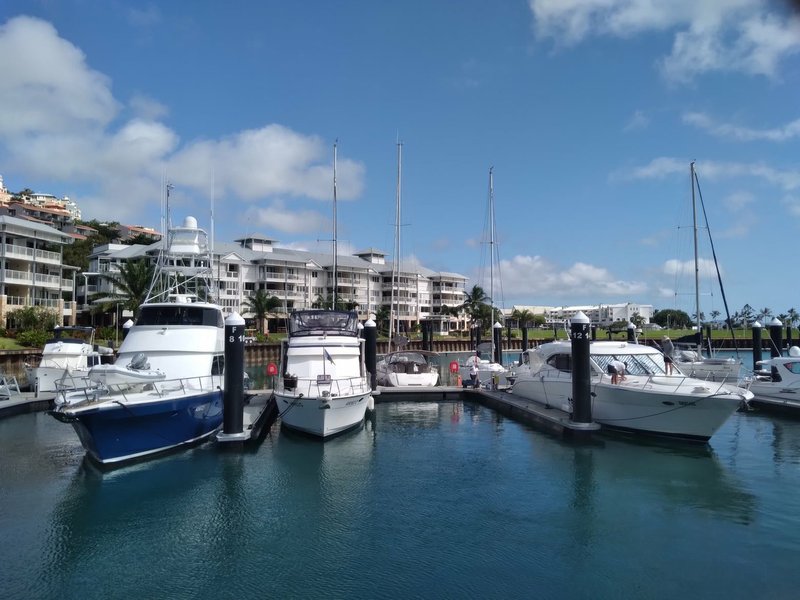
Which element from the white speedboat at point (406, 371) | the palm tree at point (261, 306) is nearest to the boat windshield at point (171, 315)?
the white speedboat at point (406, 371)

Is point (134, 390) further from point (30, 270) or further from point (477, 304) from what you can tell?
point (477, 304)

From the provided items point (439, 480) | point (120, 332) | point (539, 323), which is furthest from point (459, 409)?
point (539, 323)

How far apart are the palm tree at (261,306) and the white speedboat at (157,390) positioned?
50.5 meters

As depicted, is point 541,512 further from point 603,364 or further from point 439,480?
point 603,364

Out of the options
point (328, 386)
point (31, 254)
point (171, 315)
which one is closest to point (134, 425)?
point (171, 315)

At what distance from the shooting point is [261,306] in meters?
76.4

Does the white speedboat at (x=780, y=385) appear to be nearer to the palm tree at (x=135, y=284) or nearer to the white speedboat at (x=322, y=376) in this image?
the white speedboat at (x=322, y=376)

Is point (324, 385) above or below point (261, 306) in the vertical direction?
below

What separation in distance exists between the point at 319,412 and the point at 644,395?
37.9 feet

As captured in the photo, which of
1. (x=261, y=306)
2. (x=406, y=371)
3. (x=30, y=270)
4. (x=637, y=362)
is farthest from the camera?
(x=261, y=306)

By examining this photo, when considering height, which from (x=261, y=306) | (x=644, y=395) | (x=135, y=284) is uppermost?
(x=135, y=284)

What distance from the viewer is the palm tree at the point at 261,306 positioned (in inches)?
3007

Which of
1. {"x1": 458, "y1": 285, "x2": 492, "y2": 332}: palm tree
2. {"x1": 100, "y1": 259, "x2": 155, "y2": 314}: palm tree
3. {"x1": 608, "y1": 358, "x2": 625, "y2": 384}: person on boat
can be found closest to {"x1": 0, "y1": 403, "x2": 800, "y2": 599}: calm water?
{"x1": 608, "y1": 358, "x2": 625, "y2": 384}: person on boat

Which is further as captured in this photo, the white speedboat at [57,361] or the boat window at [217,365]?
the white speedboat at [57,361]
